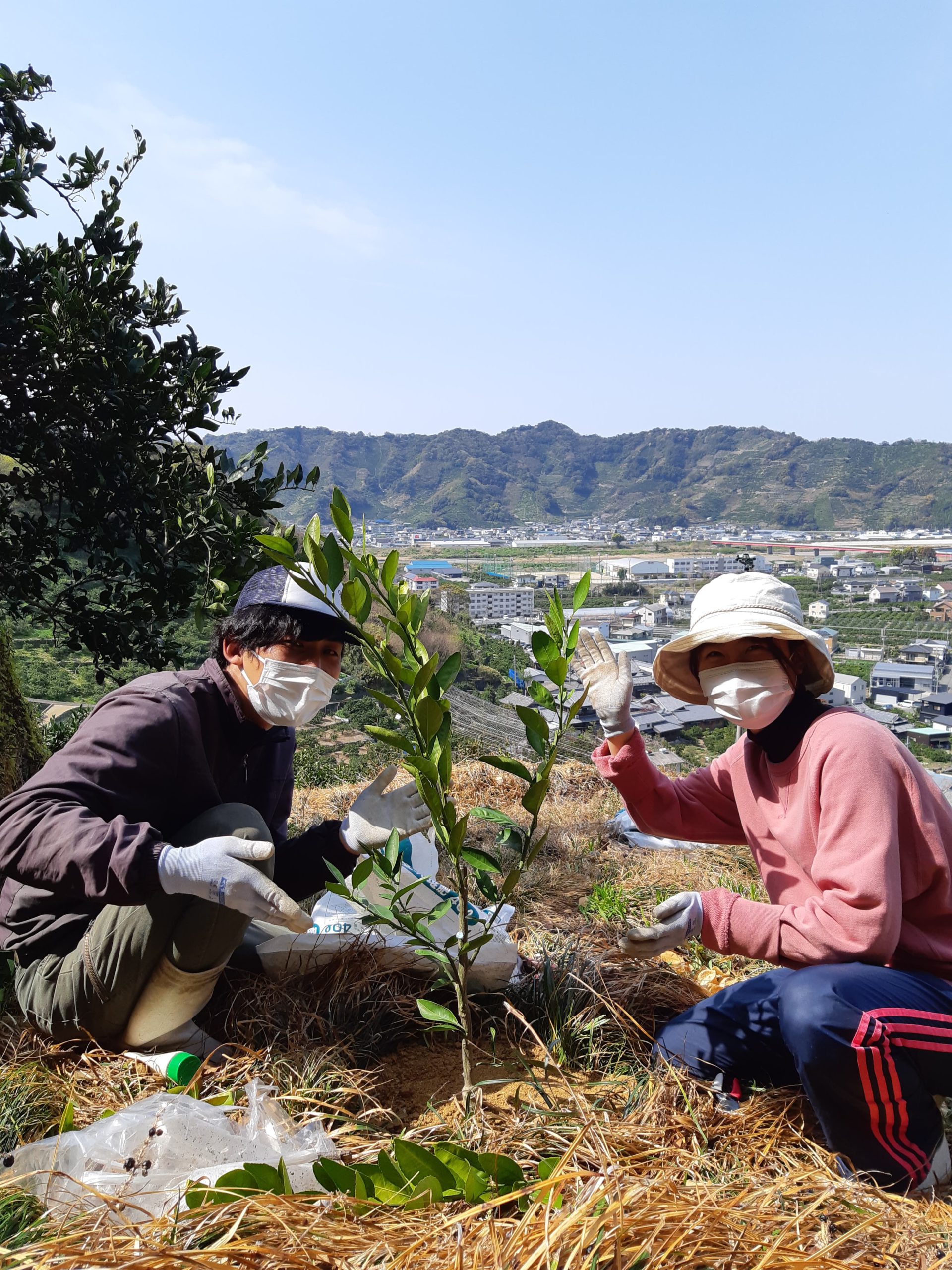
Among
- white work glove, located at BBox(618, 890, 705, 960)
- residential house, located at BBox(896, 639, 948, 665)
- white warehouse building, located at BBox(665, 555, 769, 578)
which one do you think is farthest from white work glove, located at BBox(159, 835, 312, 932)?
white warehouse building, located at BBox(665, 555, 769, 578)

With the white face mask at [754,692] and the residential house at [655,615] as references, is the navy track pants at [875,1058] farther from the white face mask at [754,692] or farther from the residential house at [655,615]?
the residential house at [655,615]

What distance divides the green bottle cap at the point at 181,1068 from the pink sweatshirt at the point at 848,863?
3.96ft

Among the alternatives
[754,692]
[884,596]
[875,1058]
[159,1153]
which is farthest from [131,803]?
[884,596]

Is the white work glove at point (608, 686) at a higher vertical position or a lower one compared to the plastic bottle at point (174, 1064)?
higher

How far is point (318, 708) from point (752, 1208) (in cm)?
139

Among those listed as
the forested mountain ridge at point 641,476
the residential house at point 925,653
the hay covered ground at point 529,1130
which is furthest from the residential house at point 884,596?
the hay covered ground at point 529,1130

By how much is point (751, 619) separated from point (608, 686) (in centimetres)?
42

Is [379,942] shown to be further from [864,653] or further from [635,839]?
[864,653]

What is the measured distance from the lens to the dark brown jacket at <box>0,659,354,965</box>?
1688 mm

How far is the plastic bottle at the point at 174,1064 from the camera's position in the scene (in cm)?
183

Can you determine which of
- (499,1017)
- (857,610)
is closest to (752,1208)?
(499,1017)

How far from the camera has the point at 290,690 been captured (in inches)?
82.7

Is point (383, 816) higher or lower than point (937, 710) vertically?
higher

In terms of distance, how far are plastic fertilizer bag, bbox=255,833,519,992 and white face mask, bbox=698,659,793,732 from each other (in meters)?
0.84
